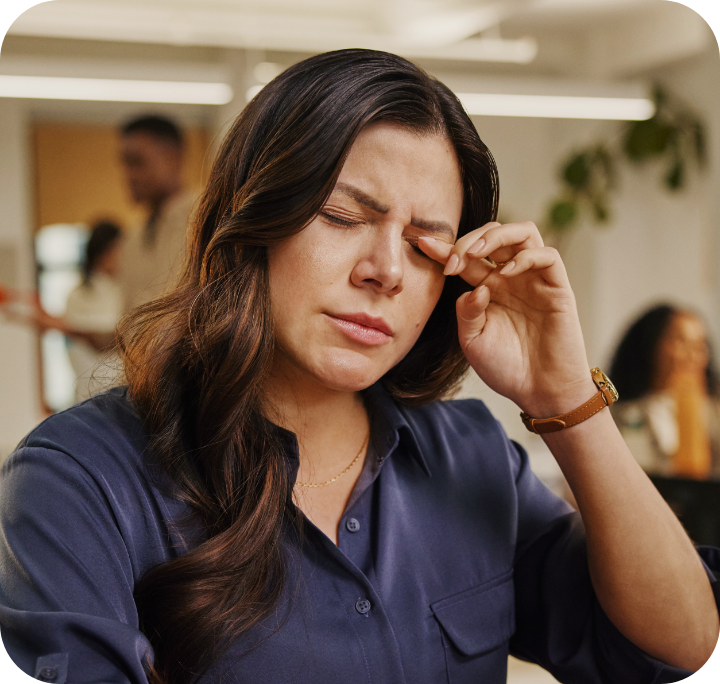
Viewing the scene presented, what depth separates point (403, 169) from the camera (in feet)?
3.73

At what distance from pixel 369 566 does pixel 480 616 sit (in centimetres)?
21

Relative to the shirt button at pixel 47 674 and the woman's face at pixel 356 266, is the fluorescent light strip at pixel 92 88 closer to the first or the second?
the woman's face at pixel 356 266

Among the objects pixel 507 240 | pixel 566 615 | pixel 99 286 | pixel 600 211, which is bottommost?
pixel 99 286

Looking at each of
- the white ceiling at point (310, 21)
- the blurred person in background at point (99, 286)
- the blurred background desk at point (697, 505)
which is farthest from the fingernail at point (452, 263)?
the blurred person in background at point (99, 286)

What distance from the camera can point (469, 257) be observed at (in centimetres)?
124

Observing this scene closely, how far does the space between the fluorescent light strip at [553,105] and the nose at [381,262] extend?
3092 mm

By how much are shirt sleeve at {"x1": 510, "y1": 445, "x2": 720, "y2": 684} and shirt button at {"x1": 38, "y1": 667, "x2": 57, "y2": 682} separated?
762 mm

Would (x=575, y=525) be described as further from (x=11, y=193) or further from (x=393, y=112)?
(x=11, y=193)

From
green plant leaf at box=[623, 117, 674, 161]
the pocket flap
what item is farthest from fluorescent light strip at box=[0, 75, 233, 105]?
green plant leaf at box=[623, 117, 674, 161]

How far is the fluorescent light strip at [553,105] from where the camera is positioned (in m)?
4.20

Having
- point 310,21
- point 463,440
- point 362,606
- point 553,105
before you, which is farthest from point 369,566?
point 310,21

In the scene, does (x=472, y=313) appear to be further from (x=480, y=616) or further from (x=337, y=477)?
(x=480, y=616)

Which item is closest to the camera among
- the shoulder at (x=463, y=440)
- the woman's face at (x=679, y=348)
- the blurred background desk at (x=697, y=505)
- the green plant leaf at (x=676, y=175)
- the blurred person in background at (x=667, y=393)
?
the shoulder at (x=463, y=440)

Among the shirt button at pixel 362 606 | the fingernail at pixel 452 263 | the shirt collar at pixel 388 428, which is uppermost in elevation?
the fingernail at pixel 452 263
